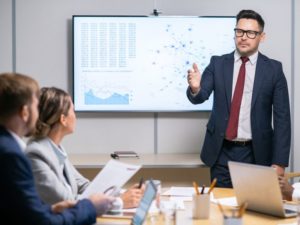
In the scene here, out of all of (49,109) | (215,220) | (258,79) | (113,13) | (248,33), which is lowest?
(215,220)

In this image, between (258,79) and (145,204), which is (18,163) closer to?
(145,204)

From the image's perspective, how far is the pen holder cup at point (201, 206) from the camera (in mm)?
2342

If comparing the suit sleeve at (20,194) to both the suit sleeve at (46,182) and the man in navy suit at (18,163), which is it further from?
the suit sleeve at (46,182)

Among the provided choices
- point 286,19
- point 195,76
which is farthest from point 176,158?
point 286,19

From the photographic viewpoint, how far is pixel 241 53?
12.0 feet

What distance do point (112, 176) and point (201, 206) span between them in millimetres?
419

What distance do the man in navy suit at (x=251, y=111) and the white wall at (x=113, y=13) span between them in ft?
2.35

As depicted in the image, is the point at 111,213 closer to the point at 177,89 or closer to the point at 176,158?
the point at 176,158

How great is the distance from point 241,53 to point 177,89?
0.80 m

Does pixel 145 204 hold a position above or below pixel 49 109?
below

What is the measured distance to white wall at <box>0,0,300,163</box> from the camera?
14.2ft

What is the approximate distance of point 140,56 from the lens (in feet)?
14.1

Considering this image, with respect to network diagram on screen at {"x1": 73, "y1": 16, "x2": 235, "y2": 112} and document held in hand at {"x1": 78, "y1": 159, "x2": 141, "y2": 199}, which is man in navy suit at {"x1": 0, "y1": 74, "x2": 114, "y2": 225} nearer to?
document held in hand at {"x1": 78, "y1": 159, "x2": 141, "y2": 199}

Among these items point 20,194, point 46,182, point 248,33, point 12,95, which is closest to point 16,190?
point 20,194
